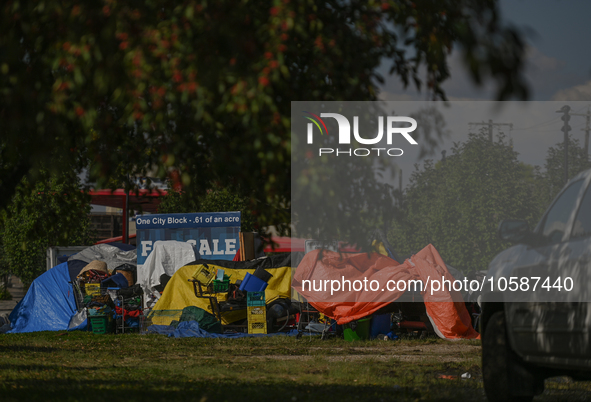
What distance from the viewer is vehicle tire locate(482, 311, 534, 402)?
5.94 m

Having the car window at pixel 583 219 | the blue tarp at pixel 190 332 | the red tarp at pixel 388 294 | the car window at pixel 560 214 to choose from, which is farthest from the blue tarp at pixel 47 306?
the car window at pixel 583 219

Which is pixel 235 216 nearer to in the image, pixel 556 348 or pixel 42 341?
pixel 42 341

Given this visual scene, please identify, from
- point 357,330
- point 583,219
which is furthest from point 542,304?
point 357,330

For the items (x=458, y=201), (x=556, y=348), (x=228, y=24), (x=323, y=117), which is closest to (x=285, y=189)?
(x=323, y=117)

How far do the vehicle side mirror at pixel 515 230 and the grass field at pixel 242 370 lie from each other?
93.1 inches

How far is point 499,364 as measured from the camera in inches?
234

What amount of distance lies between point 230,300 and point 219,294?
0.43 m

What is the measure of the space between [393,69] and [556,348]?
2.57 m

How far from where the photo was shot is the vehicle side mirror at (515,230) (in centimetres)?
572

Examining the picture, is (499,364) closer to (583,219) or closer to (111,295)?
(583,219)

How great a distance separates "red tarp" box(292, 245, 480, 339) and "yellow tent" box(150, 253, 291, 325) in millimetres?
1197

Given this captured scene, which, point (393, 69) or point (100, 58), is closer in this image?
point (100, 58)

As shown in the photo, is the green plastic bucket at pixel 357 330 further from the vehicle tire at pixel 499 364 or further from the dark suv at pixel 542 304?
the vehicle tire at pixel 499 364

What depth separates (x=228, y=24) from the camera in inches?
146
